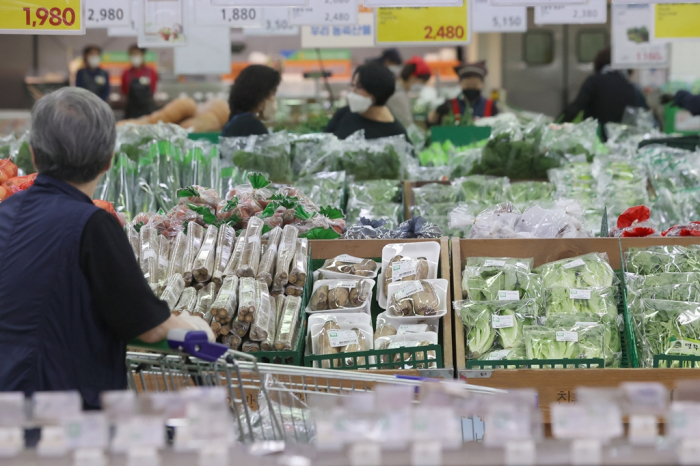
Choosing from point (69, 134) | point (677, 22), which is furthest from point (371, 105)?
point (69, 134)

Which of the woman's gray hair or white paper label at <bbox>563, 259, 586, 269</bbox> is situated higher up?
the woman's gray hair

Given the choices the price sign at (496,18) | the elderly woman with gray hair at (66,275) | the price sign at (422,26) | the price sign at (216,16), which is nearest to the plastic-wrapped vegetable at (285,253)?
the elderly woman with gray hair at (66,275)

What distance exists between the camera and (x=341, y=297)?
12.3 feet

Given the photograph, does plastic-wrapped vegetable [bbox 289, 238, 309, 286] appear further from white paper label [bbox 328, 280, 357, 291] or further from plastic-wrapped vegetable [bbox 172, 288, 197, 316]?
plastic-wrapped vegetable [bbox 172, 288, 197, 316]

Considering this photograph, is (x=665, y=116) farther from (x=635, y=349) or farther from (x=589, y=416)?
(x=589, y=416)

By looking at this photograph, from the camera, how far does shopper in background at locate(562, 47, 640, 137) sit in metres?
9.30

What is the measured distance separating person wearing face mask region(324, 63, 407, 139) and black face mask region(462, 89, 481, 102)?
126 inches

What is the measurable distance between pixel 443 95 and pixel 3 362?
1080 cm

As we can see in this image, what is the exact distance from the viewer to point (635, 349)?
344cm

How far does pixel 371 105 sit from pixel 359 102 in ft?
0.41

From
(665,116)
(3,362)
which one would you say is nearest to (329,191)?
(3,362)

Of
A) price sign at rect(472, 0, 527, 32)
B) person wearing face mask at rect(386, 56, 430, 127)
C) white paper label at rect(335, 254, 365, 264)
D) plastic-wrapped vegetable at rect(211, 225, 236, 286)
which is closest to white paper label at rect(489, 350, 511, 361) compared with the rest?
white paper label at rect(335, 254, 365, 264)

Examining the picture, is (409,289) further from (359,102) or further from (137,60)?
(137,60)

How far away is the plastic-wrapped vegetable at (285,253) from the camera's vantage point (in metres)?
3.68
